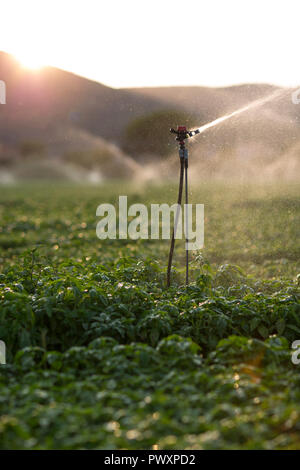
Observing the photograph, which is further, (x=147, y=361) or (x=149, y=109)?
(x=149, y=109)

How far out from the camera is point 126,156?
641cm

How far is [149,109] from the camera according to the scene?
18.5 ft

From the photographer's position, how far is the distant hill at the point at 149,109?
5.29 m

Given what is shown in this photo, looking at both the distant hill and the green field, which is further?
the distant hill

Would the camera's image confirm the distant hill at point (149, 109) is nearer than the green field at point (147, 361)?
No

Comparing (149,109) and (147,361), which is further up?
(149,109)

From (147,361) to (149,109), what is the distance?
11.6 feet

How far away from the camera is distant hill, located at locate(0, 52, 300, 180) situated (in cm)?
529

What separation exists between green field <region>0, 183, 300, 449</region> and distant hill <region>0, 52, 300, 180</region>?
2.17 ft

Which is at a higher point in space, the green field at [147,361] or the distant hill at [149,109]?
the distant hill at [149,109]

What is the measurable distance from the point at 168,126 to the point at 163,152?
0.32 meters

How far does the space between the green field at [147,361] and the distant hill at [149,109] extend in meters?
0.66
